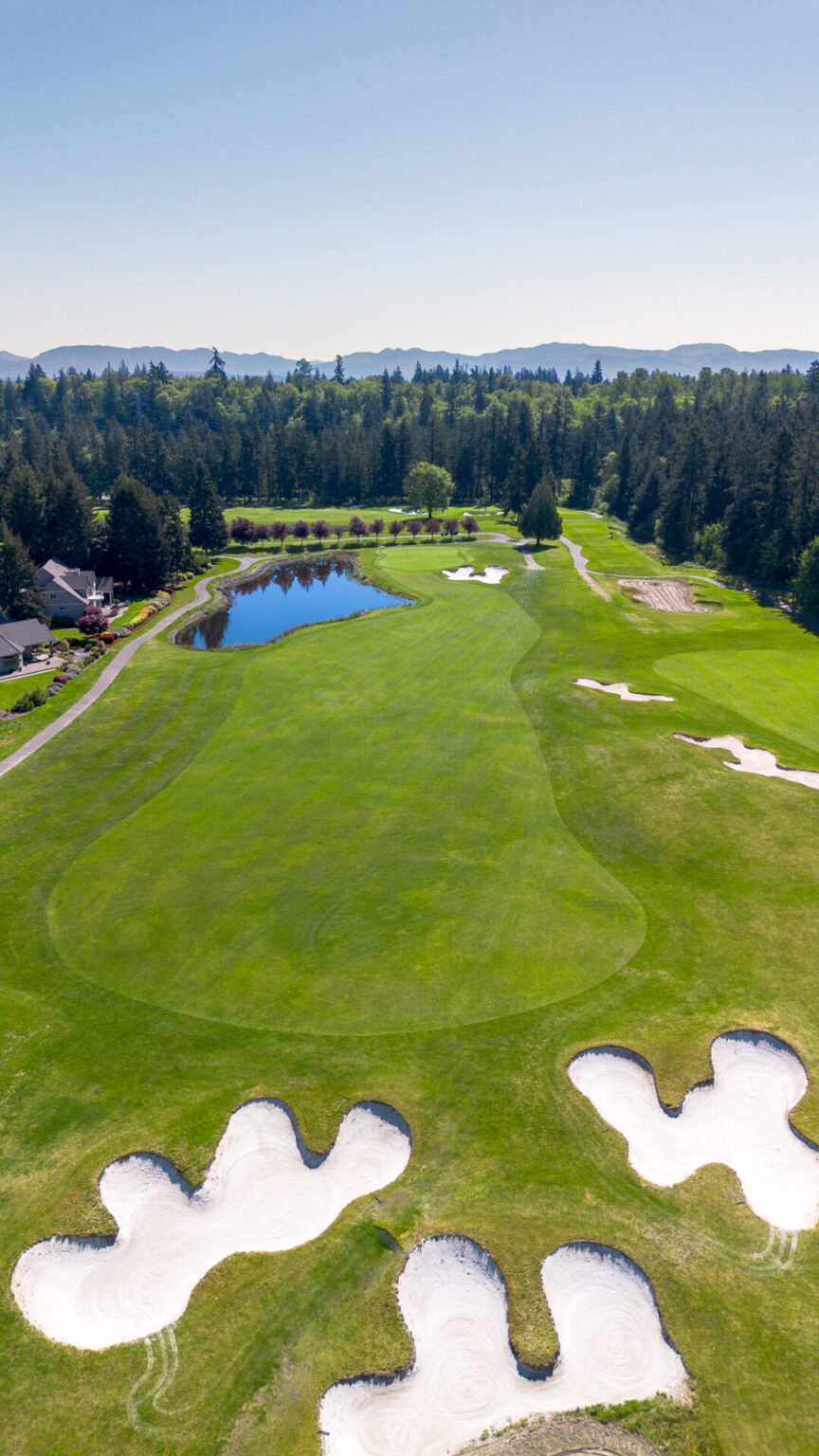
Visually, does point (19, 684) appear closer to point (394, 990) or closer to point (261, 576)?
point (394, 990)

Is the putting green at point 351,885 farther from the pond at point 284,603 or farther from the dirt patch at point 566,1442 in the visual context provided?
the pond at point 284,603

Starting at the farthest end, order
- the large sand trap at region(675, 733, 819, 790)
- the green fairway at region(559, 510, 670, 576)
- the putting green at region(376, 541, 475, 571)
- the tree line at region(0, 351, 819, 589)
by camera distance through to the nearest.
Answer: the putting green at region(376, 541, 475, 571), the green fairway at region(559, 510, 670, 576), the tree line at region(0, 351, 819, 589), the large sand trap at region(675, 733, 819, 790)

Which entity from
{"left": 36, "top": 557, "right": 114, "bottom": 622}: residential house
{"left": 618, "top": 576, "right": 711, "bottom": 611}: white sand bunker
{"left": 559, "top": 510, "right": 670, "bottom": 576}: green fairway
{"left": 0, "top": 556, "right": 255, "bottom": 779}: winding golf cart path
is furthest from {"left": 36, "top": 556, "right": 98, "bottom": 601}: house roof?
{"left": 559, "top": 510, "right": 670, "bottom": 576}: green fairway

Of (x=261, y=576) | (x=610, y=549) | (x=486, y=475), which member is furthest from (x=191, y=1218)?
(x=486, y=475)

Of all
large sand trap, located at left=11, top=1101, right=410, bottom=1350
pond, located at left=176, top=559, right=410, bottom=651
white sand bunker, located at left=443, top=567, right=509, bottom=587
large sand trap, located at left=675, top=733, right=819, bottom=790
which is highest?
white sand bunker, located at left=443, top=567, right=509, bottom=587

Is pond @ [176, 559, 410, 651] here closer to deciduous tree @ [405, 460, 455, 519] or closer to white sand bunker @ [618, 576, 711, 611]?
white sand bunker @ [618, 576, 711, 611]

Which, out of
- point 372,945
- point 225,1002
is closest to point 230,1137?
point 225,1002
